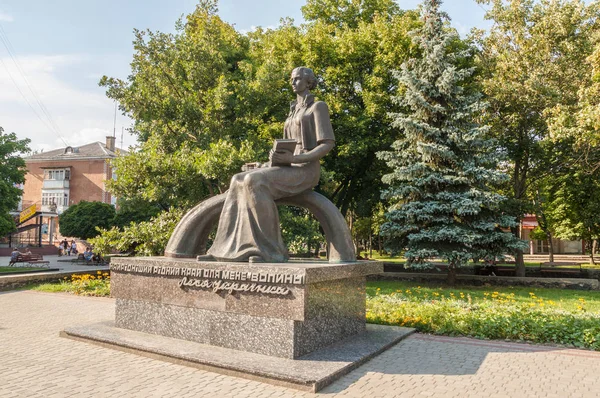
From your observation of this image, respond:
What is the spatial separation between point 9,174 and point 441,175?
802 inches

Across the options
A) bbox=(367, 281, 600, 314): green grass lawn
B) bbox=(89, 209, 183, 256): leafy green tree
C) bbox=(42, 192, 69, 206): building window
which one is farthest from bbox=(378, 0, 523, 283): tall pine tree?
bbox=(42, 192, 69, 206): building window

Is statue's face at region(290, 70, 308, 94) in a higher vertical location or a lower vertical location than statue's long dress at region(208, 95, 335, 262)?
higher

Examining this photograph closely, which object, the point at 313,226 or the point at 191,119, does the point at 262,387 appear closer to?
the point at 313,226

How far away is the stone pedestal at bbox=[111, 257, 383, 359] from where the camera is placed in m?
5.98

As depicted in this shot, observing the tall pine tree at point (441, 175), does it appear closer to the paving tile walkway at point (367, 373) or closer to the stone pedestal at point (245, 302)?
the paving tile walkway at point (367, 373)

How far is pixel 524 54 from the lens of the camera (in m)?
19.3

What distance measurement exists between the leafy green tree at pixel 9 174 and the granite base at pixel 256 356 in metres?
16.7

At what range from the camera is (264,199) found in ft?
23.1

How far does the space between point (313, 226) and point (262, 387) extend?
34.2 feet

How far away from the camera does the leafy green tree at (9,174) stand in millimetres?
21062

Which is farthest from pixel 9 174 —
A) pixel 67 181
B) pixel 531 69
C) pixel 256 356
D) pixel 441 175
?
pixel 67 181

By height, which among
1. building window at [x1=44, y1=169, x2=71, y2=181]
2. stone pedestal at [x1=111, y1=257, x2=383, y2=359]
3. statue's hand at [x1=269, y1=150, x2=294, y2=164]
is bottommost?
stone pedestal at [x1=111, y1=257, x2=383, y2=359]

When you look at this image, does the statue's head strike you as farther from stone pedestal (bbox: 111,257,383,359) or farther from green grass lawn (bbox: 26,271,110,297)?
green grass lawn (bbox: 26,271,110,297)

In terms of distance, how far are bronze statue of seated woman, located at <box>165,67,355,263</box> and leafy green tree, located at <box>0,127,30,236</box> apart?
683 inches
